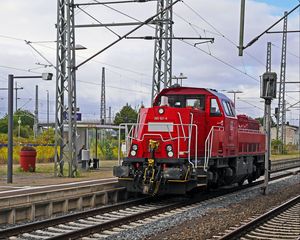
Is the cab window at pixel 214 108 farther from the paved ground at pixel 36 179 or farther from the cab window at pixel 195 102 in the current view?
the paved ground at pixel 36 179

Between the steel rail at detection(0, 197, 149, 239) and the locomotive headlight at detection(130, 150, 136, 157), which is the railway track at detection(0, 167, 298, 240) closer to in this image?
the steel rail at detection(0, 197, 149, 239)

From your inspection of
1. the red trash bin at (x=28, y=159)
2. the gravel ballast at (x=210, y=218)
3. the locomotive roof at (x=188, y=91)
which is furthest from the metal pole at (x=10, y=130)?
the gravel ballast at (x=210, y=218)

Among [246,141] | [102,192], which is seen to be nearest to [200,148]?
[102,192]

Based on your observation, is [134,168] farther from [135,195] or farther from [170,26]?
[170,26]

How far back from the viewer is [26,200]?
1312 centimetres

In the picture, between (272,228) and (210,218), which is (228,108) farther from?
(272,228)

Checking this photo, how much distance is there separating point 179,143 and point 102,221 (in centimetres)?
398

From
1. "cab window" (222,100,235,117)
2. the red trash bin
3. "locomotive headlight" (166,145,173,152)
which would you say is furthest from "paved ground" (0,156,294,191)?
"cab window" (222,100,235,117)

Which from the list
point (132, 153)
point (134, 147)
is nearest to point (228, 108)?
point (134, 147)

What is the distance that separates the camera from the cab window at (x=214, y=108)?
17.5 meters

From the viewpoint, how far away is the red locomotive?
15461 mm

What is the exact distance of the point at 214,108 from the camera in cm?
1759

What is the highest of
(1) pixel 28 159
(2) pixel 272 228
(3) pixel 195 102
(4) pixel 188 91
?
(4) pixel 188 91

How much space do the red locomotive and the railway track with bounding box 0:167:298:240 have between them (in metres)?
0.73
